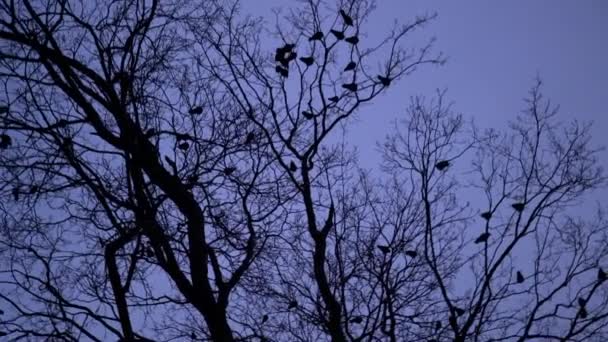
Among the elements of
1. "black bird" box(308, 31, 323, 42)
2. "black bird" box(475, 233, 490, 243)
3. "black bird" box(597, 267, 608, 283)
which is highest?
"black bird" box(308, 31, 323, 42)

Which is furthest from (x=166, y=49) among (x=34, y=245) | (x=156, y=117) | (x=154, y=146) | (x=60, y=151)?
(x=34, y=245)

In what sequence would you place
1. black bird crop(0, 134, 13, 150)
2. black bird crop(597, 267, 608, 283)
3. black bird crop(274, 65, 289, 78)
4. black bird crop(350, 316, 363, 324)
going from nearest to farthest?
1. black bird crop(0, 134, 13, 150)
2. black bird crop(597, 267, 608, 283)
3. black bird crop(274, 65, 289, 78)
4. black bird crop(350, 316, 363, 324)

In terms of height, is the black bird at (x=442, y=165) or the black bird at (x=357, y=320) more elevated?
the black bird at (x=442, y=165)

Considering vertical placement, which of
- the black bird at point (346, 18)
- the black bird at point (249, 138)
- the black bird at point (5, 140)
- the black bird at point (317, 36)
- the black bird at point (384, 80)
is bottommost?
the black bird at point (5, 140)

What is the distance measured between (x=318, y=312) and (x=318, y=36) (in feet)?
10.0

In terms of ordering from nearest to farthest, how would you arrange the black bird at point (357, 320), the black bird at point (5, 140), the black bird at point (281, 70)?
1. the black bird at point (5, 140)
2. the black bird at point (281, 70)
3. the black bird at point (357, 320)

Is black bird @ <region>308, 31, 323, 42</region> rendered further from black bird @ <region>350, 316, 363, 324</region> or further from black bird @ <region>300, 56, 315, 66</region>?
black bird @ <region>350, 316, 363, 324</region>

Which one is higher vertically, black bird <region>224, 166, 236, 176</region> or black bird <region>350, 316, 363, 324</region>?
black bird <region>224, 166, 236, 176</region>

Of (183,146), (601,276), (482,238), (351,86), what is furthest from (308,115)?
(601,276)

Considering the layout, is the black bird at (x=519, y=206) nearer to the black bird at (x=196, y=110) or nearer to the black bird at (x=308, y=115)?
the black bird at (x=308, y=115)

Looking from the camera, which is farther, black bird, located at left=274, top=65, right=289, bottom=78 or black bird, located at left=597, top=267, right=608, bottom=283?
black bird, located at left=274, top=65, right=289, bottom=78

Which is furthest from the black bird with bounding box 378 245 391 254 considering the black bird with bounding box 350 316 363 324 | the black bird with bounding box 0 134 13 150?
the black bird with bounding box 0 134 13 150

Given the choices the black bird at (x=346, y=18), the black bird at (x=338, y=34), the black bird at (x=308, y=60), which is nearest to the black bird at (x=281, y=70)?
the black bird at (x=308, y=60)

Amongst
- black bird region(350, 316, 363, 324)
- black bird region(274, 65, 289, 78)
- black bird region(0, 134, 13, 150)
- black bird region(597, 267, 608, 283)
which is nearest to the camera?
black bird region(0, 134, 13, 150)
